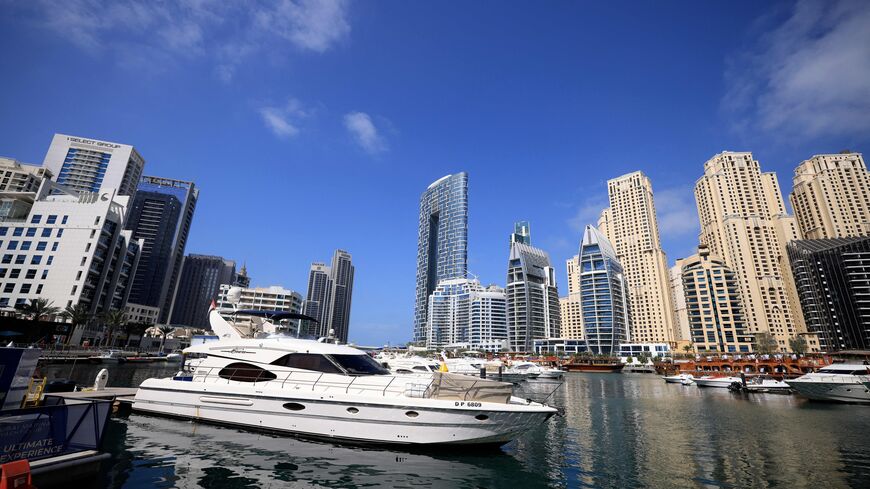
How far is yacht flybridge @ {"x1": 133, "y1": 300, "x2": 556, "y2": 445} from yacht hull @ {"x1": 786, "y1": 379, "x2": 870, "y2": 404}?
33071 millimetres

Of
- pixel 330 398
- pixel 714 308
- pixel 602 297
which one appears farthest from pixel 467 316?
pixel 330 398

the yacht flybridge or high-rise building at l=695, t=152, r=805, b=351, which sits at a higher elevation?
high-rise building at l=695, t=152, r=805, b=351

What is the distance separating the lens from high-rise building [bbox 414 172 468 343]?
591 ft

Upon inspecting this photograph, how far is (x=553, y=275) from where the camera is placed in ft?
557

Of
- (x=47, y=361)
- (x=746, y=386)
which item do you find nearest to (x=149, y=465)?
(x=47, y=361)

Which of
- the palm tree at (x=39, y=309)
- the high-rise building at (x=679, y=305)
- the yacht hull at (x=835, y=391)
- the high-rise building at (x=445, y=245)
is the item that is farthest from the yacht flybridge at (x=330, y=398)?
the high-rise building at (x=445, y=245)

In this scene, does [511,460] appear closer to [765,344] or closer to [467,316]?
[765,344]

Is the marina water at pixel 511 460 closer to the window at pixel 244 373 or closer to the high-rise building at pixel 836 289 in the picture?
the window at pixel 244 373

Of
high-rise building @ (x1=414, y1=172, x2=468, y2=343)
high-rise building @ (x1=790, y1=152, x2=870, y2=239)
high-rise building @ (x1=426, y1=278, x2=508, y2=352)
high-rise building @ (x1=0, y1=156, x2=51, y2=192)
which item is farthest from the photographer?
high-rise building @ (x1=414, y1=172, x2=468, y2=343)

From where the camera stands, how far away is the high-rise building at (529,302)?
461 feet

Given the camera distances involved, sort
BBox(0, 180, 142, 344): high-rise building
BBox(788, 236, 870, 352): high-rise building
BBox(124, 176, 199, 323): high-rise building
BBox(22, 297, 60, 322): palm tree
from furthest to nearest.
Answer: BBox(124, 176, 199, 323): high-rise building
BBox(788, 236, 870, 352): high-rise building
BBox(0, 180, 142, 344): high-rise building
BBox(22, 297, 60, 322): palm tree

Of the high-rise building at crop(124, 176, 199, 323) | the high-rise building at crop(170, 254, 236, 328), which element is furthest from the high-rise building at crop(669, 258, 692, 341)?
the high-rise building at crop(170, 254, 236, 328)

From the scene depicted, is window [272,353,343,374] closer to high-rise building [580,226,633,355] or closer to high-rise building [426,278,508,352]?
high-rise building [580,226,633,355]

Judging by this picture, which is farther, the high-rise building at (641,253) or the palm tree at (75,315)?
the high-rise building at (641,253)
